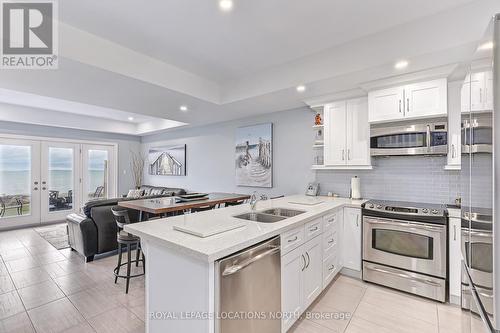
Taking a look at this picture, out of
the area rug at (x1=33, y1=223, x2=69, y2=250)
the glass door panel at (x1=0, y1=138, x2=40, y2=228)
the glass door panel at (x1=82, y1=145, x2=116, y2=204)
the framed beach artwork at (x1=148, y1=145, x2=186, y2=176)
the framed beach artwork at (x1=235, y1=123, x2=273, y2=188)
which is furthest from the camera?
the glass door panel at (x1=82, y1=145, x2=116, y2=204)

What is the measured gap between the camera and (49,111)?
19.7 ft

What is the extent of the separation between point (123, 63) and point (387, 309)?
4.00 m

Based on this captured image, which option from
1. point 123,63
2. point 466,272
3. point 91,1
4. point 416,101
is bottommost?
point 466,272

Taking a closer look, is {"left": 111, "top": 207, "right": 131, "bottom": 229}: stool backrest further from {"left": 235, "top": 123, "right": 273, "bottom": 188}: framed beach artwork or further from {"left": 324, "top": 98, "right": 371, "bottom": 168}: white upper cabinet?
{"left": 324, "top": 98, "right": 371, "bottom": 168}: white upper cabinet

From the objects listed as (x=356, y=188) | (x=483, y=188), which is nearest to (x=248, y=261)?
(x=483, y=188)

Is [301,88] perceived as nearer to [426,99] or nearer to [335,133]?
[335,133]

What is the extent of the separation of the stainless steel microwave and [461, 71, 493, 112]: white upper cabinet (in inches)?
70.5

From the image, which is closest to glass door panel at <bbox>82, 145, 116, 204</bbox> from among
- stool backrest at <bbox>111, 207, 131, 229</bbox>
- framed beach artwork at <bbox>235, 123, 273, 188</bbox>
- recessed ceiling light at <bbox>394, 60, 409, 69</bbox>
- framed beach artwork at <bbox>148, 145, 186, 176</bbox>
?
framed beach artwork at <bbox>148, 145, 186, 176</bbox>

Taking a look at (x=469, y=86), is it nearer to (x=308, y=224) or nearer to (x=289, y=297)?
(x=308, y=224)

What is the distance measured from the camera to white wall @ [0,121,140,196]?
590 centimetres

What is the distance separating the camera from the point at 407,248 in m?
2.69

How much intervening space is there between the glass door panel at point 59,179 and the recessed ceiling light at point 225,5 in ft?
22.1

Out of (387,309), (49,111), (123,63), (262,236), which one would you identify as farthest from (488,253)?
(49,111)

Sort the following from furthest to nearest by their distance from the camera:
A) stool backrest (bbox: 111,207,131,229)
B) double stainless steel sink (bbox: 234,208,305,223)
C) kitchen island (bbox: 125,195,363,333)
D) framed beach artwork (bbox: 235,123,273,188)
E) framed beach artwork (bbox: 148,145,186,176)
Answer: framed beach artwork (bbox: 148,145,186,176), framed beach artwork (bbox: 235,123,273,188), stool backrest (bbox: 111,207,131,229), double stainless steel sink (bbox: 234,208,305,223), kitchen island (bbox: 125,195,363,333)
